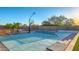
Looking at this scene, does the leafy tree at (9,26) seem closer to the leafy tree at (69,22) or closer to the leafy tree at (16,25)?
the leafy tree at (16,25)

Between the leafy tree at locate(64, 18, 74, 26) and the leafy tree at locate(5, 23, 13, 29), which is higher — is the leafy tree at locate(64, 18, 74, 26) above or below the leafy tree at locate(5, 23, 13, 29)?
above

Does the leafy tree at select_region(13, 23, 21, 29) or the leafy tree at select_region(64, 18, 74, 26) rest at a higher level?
the leafy tree at select_region(64, 18, 74, 26)

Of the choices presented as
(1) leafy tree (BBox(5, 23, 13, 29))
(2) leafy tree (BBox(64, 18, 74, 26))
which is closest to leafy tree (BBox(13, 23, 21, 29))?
(1) leafy tree (BBox(5, 23, 13, 29))

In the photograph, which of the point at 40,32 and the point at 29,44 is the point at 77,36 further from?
the point at 29,44

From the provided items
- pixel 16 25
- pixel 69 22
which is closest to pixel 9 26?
pixel 16 25

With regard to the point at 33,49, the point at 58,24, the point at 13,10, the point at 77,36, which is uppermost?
the point at 13,10

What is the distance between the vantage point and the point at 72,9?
2342mm

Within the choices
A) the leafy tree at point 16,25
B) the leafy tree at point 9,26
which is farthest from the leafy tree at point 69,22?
the leafy tree at point 9,26

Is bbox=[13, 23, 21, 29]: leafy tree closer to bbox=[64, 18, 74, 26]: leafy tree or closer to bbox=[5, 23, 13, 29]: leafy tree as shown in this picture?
bbox=[5, 23, 13, 29]: leafy tree

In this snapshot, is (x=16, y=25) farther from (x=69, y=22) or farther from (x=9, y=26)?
(x=69, y=22)

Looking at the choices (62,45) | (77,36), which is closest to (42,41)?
(62,45)

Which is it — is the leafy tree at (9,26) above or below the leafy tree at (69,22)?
below

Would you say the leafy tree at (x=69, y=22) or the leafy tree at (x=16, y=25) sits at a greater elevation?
the leafy tree at (x=69, y=22)
